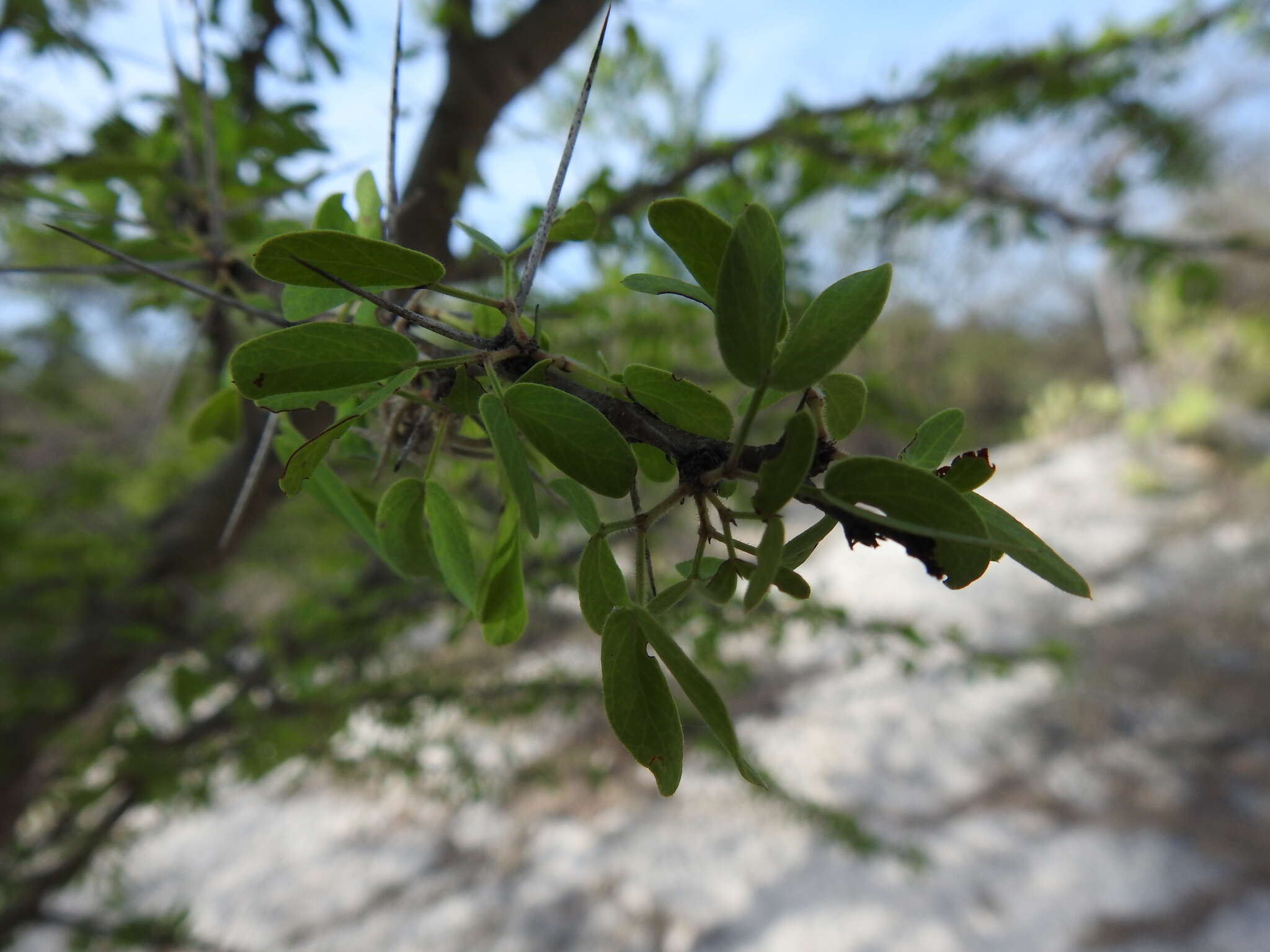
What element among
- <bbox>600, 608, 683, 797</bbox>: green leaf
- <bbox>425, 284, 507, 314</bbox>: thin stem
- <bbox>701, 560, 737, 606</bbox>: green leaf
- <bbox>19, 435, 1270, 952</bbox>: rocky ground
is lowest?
<bbox>19, 435, 1270, 952</bbox>: rocky ground

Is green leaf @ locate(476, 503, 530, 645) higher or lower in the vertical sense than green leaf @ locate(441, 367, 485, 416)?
lower

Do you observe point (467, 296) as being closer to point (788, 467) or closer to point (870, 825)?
point (788, 467)

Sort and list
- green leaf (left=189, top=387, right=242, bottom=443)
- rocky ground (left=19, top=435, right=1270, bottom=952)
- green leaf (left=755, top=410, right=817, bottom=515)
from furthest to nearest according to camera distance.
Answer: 1. rocky ground (left=19, top=435, right=1270, bottom=952)
2. green leaf (left=189, top=387, right=242, bottom=443)
3. green leaf (left=755, top=410, right=817, bottom=515)

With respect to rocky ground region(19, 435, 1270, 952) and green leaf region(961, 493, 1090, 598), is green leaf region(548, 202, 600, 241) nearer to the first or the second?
green leaf region(961, 493, 1090, 598)

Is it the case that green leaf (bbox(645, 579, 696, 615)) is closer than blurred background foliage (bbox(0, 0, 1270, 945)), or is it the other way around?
green leaf (bbox(645, 579, 696, 615))

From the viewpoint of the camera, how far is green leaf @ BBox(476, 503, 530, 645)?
0.50 ft

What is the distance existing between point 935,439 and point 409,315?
10cm

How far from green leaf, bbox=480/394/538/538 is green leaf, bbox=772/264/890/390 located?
0.04 meters

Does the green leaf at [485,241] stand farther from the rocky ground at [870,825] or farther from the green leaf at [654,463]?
the rocky ground at [870,825]

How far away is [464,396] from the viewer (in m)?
0.15

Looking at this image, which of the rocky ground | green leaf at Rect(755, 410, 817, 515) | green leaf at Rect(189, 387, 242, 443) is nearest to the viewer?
green leaf at Rect(755, 410, 817, 515)

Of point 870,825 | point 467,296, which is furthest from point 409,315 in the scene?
point 870,825

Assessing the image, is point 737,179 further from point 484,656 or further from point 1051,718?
point 1051,718

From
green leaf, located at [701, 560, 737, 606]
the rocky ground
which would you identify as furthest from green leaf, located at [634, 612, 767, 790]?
the rocky ground
